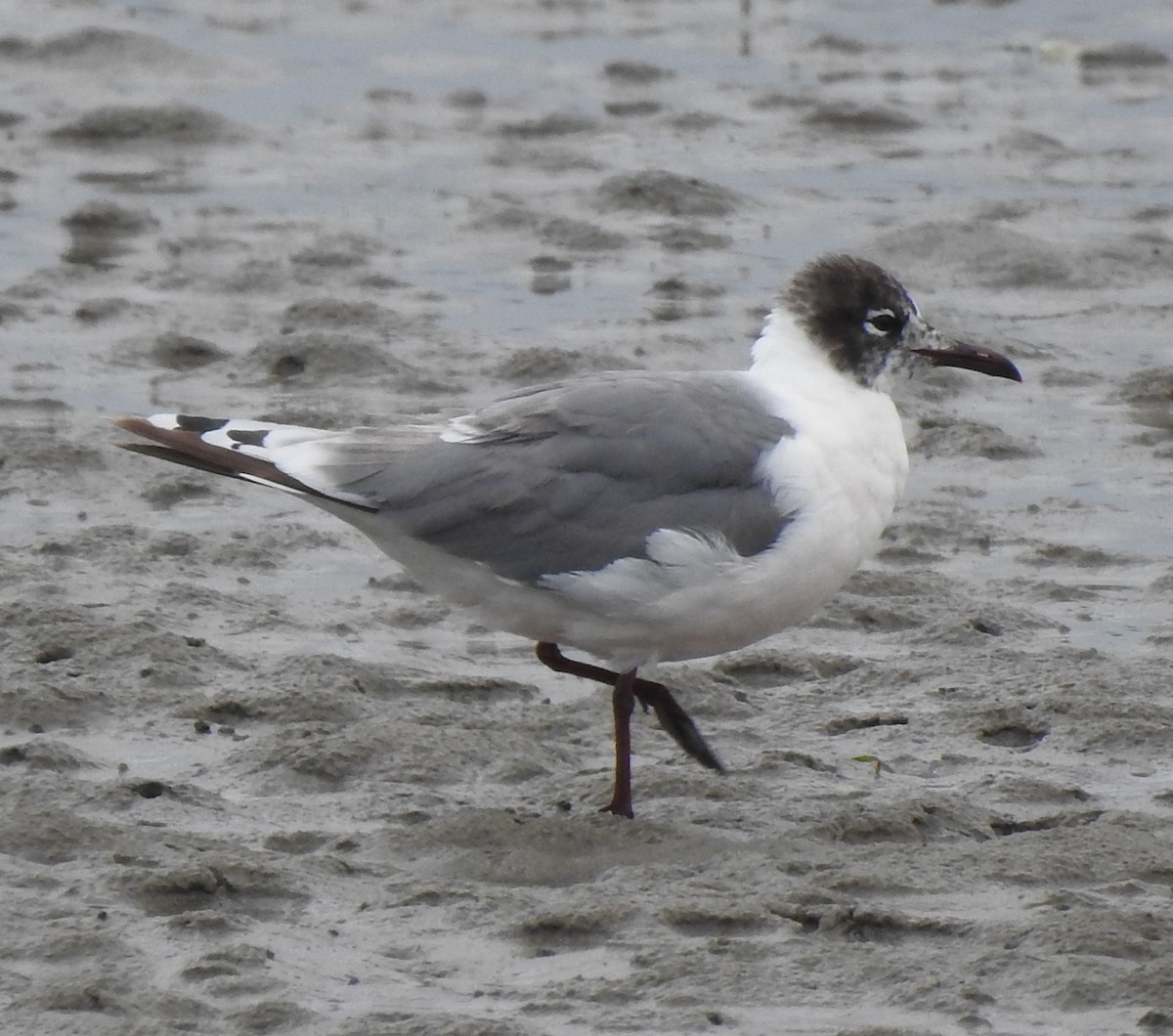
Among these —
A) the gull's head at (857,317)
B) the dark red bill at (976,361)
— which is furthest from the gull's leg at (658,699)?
the dark red bill at (976,361)

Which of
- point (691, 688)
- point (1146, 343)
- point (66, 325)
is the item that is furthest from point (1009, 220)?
point (691, 688)

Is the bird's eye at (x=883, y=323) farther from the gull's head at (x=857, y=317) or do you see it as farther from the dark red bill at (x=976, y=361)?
the dark red bill at (x=976, y=361)

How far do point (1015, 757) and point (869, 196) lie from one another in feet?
20.2

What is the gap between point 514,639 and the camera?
7992 millimetres

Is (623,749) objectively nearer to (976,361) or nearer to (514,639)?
(514,639)

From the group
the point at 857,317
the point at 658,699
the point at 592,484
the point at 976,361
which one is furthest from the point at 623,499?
the point at 976,361

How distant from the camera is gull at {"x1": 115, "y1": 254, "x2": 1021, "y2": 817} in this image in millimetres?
6582

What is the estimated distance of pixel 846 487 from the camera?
6.75 meters

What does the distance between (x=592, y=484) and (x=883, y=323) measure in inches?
43.5

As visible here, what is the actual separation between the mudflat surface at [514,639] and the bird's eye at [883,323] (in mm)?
1028

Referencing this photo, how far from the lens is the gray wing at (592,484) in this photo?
21.7 ft

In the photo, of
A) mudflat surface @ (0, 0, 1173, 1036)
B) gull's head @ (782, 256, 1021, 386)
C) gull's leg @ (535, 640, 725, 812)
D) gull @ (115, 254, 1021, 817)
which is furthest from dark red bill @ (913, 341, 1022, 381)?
gull's leg @ (535, 640, 725, 812)

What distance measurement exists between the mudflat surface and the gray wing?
0.43 meters

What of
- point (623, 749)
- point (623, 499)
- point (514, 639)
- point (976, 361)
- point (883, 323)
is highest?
point (883, 323)
